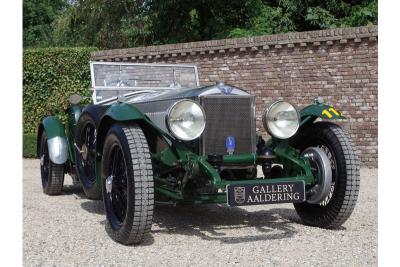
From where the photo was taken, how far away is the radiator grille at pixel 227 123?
4.49 metres

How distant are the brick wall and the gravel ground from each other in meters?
3.95

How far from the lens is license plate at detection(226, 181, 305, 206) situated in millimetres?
4066

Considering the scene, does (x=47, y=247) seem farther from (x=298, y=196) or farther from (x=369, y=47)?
(x=369, y=47)

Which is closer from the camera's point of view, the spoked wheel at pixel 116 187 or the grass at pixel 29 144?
the spoked wheel at pixel 116 187

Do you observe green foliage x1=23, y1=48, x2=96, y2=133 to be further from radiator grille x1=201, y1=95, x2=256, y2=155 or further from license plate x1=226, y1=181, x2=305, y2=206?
license plate x1=226, y1=181, x2=305, y2=206

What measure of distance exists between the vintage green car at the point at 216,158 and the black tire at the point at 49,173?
5.08ft

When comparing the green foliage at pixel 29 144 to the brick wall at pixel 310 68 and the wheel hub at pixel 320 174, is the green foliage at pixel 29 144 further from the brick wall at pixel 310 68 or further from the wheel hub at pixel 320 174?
the wheel hub at pixel 320 174

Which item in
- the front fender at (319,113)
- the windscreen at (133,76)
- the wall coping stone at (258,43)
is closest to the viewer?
the front fender at (319,113)

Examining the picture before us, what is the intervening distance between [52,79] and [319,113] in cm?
949

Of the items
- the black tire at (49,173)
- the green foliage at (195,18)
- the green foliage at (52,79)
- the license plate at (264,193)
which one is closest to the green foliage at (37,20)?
the green foliage at (195,18)

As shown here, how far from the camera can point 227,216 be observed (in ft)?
17.9

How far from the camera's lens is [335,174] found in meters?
4.73

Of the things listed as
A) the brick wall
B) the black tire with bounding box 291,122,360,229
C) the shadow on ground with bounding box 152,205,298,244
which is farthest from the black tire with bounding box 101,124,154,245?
the brick wall

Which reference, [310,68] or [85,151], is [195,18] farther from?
[85,151]
